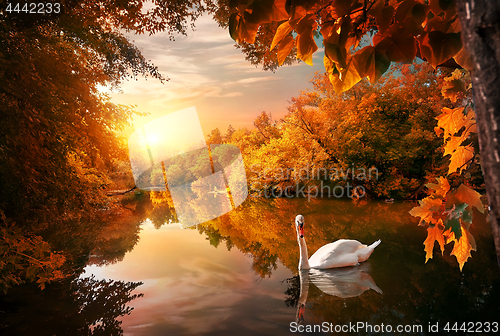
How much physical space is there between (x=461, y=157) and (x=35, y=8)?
4682 mm

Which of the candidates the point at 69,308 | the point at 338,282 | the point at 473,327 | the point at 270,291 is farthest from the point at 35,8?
the point at 473,327

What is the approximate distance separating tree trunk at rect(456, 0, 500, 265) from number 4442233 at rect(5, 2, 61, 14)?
179 inches

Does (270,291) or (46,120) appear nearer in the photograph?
(46,120)

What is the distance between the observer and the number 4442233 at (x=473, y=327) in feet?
12.2

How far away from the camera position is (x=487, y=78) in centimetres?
34

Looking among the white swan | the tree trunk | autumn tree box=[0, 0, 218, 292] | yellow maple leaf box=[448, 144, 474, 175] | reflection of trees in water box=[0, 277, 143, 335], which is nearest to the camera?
the tree trunk

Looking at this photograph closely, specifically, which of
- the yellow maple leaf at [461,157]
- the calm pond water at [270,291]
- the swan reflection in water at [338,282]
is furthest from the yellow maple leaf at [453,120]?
the swan reflection in water at [338,282]

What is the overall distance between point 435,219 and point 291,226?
30.2 feet

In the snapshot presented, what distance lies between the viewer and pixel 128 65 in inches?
252

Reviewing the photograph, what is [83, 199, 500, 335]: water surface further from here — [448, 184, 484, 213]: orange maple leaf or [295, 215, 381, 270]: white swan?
[448, 184, 484, 213]: orange maple leaf

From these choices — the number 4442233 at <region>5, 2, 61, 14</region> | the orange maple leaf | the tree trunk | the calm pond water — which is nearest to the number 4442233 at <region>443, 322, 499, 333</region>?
the calm pond water

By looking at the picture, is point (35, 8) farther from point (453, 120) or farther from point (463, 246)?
point (463, 246)

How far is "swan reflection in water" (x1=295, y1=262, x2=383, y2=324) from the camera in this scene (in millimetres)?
4828

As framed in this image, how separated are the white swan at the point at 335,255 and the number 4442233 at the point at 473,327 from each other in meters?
2.13
